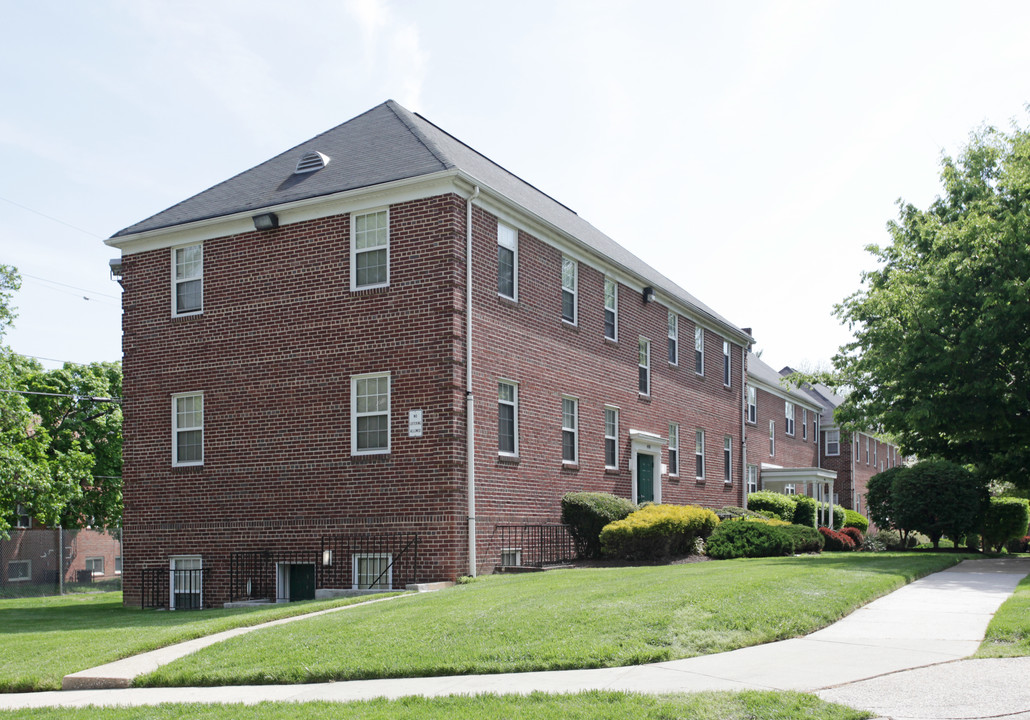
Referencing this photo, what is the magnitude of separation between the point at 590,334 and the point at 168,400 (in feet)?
31.5

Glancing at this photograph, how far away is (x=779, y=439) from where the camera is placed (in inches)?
1752

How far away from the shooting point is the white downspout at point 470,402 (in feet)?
58.4

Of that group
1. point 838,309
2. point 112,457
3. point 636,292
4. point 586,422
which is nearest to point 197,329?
point 586,422

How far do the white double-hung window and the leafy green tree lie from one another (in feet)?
57.7

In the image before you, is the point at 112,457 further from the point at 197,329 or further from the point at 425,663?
the point at 425,663

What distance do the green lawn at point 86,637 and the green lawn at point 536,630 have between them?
124 cm

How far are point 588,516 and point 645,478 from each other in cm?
543

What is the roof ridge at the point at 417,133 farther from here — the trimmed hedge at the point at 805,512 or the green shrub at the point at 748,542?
the trimmed hedge at the point at 805,512

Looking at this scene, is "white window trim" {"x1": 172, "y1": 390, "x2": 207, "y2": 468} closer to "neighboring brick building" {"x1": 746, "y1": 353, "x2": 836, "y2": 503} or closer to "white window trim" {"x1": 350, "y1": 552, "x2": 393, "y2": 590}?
"white window trim" {"x1": 350, "y1": 552, "x2": 393, "y2": 590}

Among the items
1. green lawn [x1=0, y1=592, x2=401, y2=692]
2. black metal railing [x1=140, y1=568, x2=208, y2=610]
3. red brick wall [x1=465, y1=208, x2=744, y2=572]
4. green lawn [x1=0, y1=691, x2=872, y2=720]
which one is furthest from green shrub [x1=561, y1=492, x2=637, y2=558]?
green lawn [x1=0, y1=691, x2=872, y2=720]

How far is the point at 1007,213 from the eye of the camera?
20578 millimetres

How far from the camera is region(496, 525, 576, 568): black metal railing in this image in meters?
18.9

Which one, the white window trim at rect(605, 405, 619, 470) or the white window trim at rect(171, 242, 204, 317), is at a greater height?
the white window trim at rect(171, 242, 204, 317)

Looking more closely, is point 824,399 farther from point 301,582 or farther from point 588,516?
point 301,582
